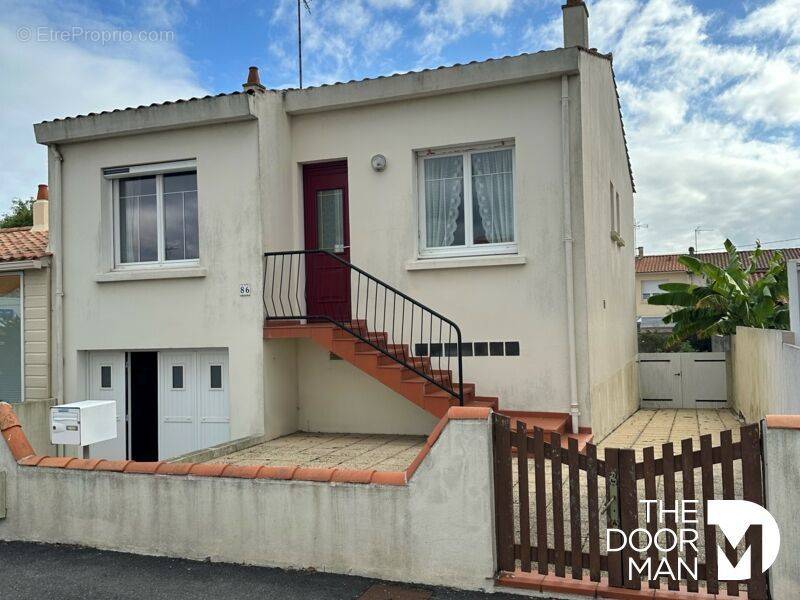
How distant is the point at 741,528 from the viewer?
477 cm

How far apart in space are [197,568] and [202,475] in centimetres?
76

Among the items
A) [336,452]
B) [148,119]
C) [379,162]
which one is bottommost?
[336,452]

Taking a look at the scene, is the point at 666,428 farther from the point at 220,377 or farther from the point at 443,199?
the point at 220,377

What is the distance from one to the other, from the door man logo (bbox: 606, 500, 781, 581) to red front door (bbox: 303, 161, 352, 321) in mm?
6628

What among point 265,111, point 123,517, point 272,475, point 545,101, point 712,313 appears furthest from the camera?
point 712,313

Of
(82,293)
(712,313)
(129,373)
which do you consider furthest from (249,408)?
(712,313)

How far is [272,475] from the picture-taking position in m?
5.93

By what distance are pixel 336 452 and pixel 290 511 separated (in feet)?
11.2

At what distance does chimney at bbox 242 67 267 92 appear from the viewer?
35.6 ft

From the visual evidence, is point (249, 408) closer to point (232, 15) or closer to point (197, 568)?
point (197, 568)

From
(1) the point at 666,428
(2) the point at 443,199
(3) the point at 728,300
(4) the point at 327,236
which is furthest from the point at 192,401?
(3) the point at 728,300

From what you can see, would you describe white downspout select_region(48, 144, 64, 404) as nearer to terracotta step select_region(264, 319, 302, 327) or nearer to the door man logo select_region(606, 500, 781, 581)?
terracotta step select_region(264, 319, 302, 327)

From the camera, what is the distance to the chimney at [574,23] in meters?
10.7

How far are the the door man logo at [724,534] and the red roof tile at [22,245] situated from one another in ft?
33.7
